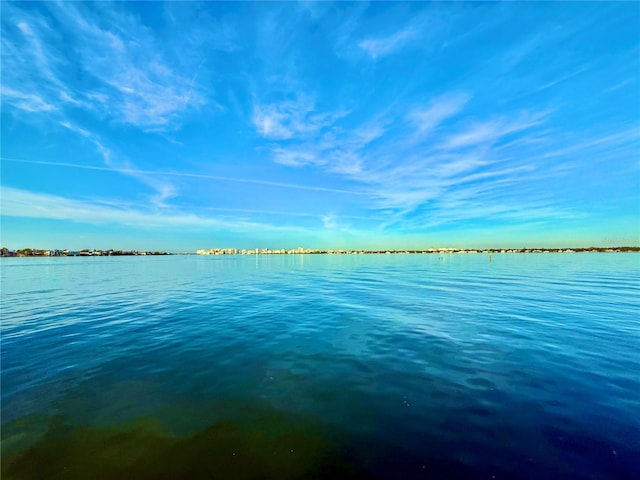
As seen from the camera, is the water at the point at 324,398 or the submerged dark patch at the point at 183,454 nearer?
the submerged dark patch at the point at 183,454

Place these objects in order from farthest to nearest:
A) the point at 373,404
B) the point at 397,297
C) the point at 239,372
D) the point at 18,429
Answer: the point at 397,297 < the point at 239,372 < the point at 373,404 < the point at 18,429

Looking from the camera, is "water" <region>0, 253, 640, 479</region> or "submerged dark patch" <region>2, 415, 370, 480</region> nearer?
"submerged dark patch" <region>2, 415, 370, 480</region>

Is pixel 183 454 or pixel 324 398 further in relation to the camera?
pixel 324 398

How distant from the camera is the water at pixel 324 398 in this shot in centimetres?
633

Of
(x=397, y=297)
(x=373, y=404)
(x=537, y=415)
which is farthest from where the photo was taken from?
(x=397, y=297)

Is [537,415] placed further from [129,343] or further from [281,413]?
[129,343]

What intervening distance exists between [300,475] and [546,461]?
5.64 meters

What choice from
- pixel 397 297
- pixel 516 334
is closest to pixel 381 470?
pixel 516 334

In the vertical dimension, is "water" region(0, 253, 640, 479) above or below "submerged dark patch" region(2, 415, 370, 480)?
above

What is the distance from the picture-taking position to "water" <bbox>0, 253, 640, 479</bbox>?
20.8 ft

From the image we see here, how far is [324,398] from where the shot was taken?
9.05 meters

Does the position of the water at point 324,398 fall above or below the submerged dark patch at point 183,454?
above

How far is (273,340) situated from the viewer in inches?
596

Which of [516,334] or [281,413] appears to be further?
[516,334]
